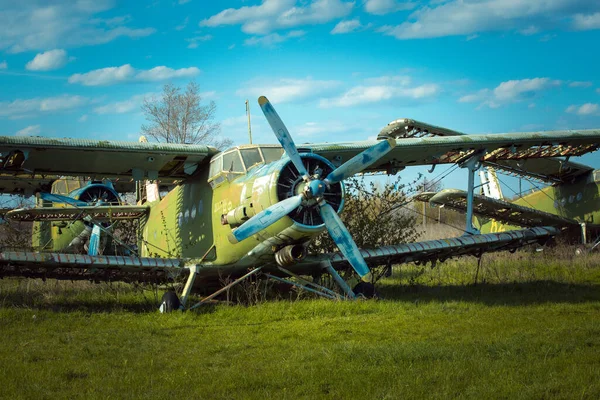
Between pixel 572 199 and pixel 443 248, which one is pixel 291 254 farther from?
pixel 572 199

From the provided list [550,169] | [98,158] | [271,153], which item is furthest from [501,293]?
[550,169]

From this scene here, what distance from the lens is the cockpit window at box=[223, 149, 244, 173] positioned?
38.2ft

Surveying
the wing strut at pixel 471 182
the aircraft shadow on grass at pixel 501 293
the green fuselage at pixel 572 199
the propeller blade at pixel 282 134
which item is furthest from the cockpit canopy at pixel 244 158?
the green fuselage at pixel 572 199

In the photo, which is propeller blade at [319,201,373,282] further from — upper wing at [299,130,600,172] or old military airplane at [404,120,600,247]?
old military airplane at [404,120,600,247]

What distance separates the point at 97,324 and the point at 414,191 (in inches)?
325

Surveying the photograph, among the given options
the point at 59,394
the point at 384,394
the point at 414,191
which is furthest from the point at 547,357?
the point at 414,191

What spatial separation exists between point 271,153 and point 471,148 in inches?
194

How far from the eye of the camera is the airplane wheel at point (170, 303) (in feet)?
37.0

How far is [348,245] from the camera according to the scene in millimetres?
10148

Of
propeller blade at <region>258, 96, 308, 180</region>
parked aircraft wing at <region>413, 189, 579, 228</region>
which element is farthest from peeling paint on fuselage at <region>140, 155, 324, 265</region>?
parked aircraft wing at <region>413, 189, 579, 228</region>

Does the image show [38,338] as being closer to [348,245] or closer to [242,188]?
[242,188]

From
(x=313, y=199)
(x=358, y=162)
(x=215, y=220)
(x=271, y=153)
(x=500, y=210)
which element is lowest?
(x=500, y=210)

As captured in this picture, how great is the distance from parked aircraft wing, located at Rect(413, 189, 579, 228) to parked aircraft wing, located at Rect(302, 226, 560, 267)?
5.52 metres

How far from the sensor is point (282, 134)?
10.2 metres
